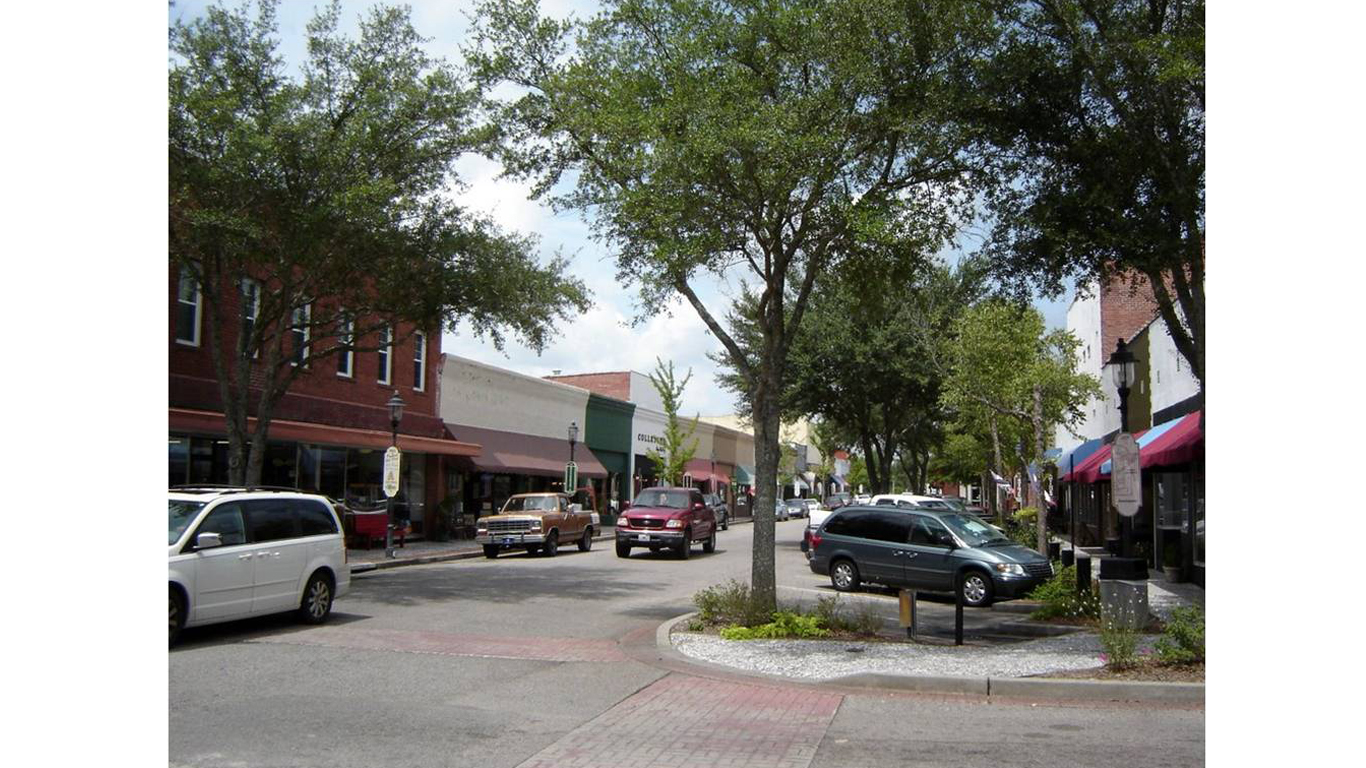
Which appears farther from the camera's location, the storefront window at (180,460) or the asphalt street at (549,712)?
the storefront window at (180,460)

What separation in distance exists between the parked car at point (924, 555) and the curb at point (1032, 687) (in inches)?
265

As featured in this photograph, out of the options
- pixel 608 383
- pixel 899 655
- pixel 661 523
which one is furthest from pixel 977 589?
pixel 608 383

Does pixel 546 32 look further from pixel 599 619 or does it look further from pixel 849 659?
pixel 849 659

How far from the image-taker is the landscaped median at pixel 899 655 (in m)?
9.62

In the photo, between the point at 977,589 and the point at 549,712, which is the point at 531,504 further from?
the point at 549,712

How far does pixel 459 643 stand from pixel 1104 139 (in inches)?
383

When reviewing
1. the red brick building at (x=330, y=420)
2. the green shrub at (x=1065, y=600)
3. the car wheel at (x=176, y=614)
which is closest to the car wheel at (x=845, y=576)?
the green shrub at (x=1065, y=600)

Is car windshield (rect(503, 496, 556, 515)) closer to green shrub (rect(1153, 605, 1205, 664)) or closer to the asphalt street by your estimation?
the asphalt street

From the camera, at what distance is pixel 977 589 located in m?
17.2

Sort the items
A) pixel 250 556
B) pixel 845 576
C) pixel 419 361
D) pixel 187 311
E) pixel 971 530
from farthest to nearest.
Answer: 1. pixel 419 361
2. pixel 187 311
3. pixel 845 576
4. pixel 971 530
5. pixel 250 556

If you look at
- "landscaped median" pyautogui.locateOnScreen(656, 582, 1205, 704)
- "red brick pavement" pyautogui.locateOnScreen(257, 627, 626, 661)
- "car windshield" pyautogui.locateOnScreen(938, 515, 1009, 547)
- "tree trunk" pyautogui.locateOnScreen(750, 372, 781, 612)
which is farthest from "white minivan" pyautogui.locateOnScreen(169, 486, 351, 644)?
"car windshield" pyautogui.locateOnScreen(938, 515, 1009, 547)

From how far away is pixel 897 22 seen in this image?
39.9 ft

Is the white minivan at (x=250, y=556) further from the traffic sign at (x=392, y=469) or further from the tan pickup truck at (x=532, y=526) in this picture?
the tan pickup truck at (x=532, y=526)

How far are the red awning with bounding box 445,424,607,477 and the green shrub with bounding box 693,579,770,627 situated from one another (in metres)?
→ 22.0
